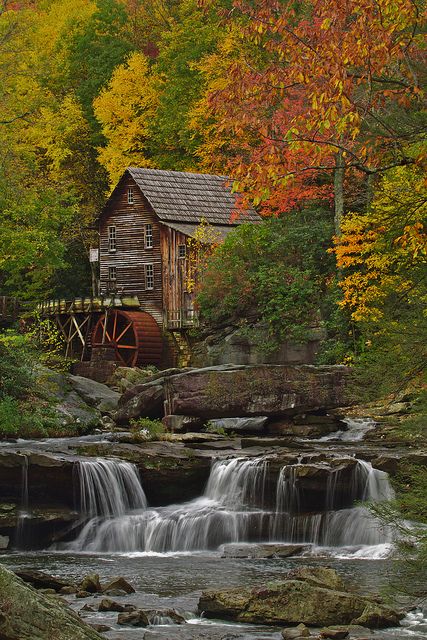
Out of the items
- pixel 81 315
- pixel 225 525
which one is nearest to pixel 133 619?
pixel 225 525

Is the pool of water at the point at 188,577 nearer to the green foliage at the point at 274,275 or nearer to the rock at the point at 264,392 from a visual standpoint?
the rock at the point at 264,392

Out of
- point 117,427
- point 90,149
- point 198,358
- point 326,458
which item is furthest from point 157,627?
point 90,149

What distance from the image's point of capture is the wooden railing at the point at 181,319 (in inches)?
1665

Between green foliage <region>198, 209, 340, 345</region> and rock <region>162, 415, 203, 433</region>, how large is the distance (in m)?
9.10

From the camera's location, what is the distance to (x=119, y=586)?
1429 cm

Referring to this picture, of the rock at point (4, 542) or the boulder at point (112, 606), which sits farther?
the rock at point (4, 542)

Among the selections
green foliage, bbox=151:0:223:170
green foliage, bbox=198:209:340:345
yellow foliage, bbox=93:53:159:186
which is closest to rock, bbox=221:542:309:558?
green foliage, bbox=198:209:340:345

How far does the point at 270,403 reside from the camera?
26.8 m

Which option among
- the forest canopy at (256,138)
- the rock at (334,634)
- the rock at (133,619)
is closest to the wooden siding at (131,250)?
the forest canopy at (256,138)

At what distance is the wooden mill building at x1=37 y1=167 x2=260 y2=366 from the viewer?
43688 mm

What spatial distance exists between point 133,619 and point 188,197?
34.1m

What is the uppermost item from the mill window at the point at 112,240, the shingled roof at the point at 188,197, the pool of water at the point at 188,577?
the shingled roof at the point at 188,197

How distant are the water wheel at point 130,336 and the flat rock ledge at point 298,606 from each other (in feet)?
98.3

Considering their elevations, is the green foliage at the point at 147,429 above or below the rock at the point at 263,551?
above
